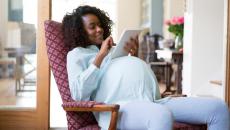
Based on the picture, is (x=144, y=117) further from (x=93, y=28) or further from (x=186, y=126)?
(x=93, y=28)

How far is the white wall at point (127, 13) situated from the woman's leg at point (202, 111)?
797 centimetres

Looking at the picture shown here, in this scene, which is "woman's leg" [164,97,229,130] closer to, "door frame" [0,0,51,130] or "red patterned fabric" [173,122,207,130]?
"red patterned fabric" [173,122,207,130]

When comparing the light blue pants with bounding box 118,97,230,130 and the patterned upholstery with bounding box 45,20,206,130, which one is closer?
the light blue pants with bounding box 118,97,230,130

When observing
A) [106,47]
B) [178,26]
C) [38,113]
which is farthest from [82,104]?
[178,26]

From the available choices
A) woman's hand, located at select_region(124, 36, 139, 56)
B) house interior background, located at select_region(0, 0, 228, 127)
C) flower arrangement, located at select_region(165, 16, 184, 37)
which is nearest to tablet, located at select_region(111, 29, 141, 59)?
woman's hand, located at select_region(124, 36, 139, 56)

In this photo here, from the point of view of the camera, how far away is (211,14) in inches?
165

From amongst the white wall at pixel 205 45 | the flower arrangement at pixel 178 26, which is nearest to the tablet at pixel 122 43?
the white wall at pixel 205 45

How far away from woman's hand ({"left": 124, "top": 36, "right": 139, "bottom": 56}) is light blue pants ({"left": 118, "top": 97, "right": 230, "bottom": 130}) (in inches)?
13.8

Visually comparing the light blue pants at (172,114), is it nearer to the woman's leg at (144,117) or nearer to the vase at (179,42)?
the woman's leg at (144,117)

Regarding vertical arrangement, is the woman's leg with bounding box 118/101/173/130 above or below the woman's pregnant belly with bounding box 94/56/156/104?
below

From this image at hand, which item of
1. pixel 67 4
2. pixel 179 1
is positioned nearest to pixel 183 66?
pixel 179 1

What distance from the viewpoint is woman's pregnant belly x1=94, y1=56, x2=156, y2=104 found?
1830 millimetres

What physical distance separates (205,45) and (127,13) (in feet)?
18.9

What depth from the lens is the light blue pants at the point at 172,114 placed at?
1.60m
